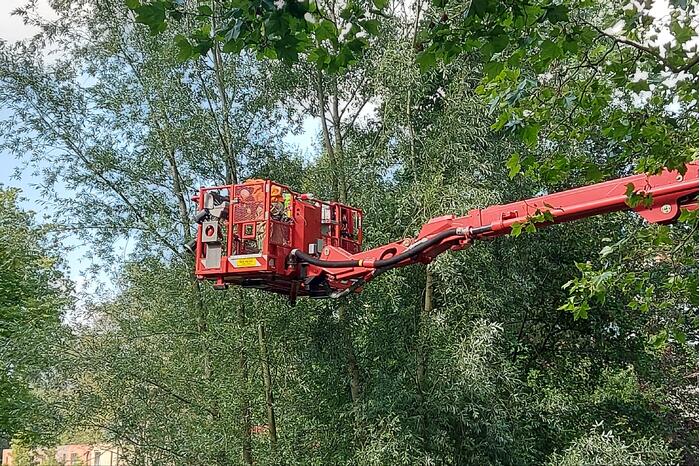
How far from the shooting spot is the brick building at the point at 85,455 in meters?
6.83

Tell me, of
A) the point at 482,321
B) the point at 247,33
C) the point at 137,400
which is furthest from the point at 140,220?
the point at 247,33

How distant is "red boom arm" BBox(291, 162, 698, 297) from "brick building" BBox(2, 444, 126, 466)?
3262 mm

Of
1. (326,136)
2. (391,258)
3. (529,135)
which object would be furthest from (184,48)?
(326,136)

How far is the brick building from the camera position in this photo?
6828mm

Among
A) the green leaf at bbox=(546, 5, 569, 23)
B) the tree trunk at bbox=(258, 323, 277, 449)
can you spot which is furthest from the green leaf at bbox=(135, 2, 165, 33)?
the tree trunk at bbox=(258, 323, 277, 449)

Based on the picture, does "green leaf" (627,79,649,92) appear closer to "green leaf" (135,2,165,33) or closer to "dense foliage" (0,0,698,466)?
"green leaf" (135,2,165,33)

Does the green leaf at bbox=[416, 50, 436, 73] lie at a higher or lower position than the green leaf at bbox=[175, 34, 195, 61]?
higher

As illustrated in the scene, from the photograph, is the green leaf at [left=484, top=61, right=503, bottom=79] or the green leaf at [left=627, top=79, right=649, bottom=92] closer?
the green leaf at [left=484, top=61, right=503, bottom=79]

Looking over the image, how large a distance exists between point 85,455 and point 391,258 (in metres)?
4.15

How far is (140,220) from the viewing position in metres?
6.72

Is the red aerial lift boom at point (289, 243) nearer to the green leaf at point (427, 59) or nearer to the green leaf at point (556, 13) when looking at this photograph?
the green leaf at point (427, 59)

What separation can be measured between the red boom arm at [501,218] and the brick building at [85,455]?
10.7 feet

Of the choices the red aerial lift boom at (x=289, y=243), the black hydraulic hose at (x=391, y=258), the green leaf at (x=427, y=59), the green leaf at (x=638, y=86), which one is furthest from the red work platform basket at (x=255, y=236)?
the green leaf at (x=638, y=86)

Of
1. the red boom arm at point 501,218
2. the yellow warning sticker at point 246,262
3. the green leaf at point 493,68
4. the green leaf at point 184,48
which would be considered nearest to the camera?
the green leaf at point 184,48
